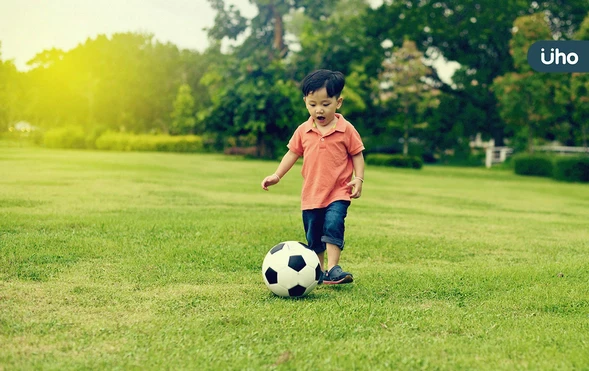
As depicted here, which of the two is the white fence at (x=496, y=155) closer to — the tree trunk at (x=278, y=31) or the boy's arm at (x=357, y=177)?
the tree trunk at (x=278, y=31)

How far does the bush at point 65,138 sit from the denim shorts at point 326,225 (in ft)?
116

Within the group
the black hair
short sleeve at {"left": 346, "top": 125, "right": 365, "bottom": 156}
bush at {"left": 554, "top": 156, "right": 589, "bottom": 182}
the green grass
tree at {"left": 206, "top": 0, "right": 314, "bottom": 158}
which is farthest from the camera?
tree at {"left": 206, "top": 0, "right": 314, "bottom": 158}

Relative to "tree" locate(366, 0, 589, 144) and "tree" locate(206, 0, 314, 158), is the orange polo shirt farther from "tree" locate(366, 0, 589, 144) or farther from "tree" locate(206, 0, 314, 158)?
"tree" locate(366, 0, 589, 144)

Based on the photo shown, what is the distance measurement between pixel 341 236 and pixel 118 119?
55.3 metres

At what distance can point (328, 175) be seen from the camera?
5566 mm

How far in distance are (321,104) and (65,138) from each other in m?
37.0

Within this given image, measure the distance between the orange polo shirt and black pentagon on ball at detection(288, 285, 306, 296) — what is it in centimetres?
82

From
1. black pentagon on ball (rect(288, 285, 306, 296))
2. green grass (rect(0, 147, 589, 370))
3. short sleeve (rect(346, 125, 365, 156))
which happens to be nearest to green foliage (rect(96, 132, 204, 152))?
green grass (rect(0, 147, 589, 370))

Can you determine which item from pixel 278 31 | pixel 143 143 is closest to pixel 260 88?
pixel 278 31

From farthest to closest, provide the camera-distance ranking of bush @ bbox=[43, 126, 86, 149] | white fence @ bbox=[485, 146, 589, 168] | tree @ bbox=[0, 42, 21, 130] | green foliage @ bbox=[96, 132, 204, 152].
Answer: green foliage @ bbox=[96, 132, 204, 152] < white fence @ bbox=[485, 146, 589, 168] < bush @ bbox=[43, 126, 86, 149] < tree @ bbox=[0, 42, 21, 130]

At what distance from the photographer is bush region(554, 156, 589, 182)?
26.7 meters

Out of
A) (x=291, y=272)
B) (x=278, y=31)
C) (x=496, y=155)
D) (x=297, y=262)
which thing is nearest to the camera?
(x=291, y=272)

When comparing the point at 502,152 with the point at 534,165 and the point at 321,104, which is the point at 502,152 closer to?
the point at 534,165

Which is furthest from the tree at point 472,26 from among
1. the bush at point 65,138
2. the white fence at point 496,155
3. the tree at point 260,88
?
the bush at point 65,138
